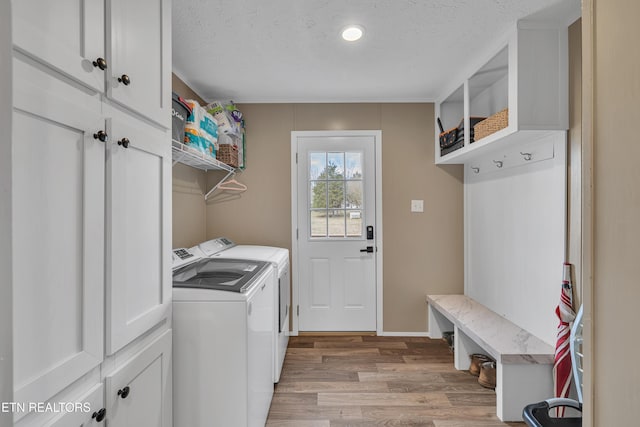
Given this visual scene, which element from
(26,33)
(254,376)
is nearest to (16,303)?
(26,33)

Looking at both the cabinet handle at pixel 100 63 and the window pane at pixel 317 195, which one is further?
the window pane at pixel 317 195

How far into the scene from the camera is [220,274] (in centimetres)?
182

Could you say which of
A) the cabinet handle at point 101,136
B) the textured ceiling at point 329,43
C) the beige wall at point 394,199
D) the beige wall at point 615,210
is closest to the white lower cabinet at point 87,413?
the cabinet handle at point 101,136

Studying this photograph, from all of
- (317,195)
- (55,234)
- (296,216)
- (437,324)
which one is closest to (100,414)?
(55,234)

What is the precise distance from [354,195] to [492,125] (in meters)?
1.38

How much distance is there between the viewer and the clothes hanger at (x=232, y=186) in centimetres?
312

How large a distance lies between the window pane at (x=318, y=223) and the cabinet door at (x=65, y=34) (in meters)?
2.41

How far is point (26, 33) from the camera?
64 cm

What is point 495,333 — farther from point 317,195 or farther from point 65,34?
point 65,34

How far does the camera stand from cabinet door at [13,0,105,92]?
640 mm

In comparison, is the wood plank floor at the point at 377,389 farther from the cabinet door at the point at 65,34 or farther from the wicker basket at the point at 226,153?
the cabinet door at the point at 65,34

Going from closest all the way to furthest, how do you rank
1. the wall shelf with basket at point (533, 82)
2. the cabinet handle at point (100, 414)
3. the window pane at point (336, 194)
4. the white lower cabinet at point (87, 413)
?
the white lower cabinet at point (87, 413) < the cabinet handle at point (100, 414) < the wall shelf with basket at point (533, 82) < the window pane at point (336, 194)

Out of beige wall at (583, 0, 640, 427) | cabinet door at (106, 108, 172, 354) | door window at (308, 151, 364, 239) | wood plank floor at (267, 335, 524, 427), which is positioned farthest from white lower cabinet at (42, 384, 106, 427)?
door window at (308, 151, 364, 239)

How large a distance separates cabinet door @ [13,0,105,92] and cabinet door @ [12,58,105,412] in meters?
0.04
